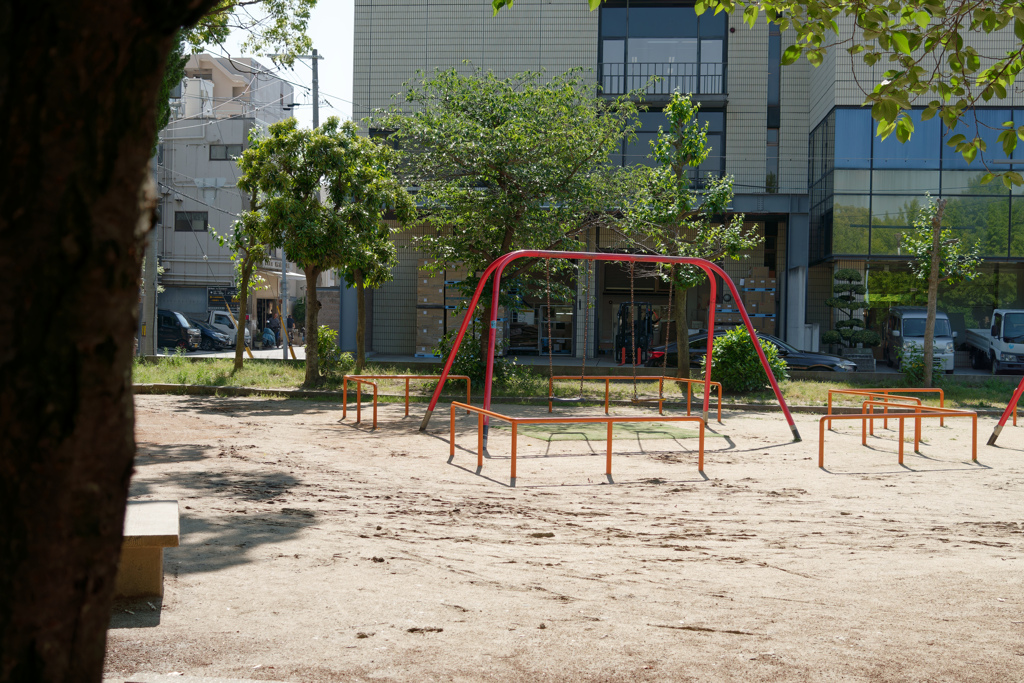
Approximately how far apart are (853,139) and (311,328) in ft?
56.5

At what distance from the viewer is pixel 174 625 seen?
3.97 m

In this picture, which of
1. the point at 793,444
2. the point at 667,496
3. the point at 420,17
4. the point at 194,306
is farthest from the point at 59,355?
the point at 194,306

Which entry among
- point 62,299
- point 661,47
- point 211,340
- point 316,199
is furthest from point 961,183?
point 62,299

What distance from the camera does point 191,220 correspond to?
4162 centimetres

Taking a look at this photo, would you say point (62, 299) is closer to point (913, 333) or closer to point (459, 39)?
point (913, 333)

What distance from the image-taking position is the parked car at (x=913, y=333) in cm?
2320

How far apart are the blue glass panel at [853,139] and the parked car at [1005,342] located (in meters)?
5.81

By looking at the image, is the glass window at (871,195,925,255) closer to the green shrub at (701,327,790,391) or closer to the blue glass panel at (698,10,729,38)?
the blue glass panel at (698,10,729,38)

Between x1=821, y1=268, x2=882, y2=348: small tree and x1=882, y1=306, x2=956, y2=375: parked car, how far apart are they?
0.50m

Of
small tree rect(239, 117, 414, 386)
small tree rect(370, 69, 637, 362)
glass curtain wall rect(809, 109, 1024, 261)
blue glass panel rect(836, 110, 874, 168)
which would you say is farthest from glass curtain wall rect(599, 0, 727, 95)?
small tree rect(239, 117, 414, 386)

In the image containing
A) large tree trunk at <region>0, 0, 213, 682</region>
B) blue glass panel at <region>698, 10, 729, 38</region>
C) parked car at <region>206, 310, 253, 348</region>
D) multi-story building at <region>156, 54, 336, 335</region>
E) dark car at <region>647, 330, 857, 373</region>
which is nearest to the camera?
large tree trunk at <region>0, 0, 213, 682</region>

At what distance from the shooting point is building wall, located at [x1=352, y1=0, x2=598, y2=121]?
1053 inches

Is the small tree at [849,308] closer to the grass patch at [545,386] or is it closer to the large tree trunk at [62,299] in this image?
the grass patch at [545,386]

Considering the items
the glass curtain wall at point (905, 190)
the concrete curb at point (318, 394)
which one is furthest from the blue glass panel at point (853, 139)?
the concrete curb at point (318, 394)
